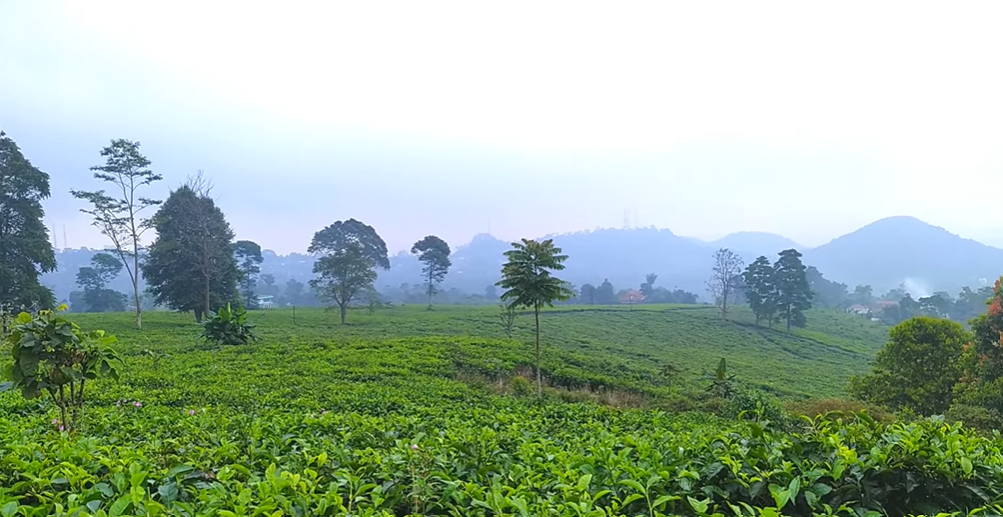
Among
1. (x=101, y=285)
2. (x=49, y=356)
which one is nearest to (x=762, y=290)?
(x=49, y=356)

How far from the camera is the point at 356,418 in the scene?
11.3 ft

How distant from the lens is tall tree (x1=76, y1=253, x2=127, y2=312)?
50.3 meters

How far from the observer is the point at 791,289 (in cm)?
4281

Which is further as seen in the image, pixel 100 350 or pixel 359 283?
pixel 359 283

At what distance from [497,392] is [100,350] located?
8.09 m

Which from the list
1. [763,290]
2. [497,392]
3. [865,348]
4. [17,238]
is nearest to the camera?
[497,392]

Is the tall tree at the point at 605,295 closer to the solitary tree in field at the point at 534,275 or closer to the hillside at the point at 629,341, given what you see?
the hillside at the point at 629,341

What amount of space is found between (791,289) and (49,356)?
4766 centimetres

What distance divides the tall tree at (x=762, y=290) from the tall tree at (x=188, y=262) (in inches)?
1544

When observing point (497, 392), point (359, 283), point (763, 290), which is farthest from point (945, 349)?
point (763, 290)

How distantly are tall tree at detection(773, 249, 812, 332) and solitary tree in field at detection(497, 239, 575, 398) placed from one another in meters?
38.0

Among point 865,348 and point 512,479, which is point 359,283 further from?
point 865,348

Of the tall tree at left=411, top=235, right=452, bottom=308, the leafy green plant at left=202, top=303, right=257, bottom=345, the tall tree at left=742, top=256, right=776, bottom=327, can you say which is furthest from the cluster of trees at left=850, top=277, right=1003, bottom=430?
the tall tree at left=411, top=235, right=452, bottom=308

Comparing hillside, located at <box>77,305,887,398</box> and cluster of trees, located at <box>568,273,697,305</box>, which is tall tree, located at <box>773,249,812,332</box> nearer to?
hillside, located at <box>77,305,887,398</box>
